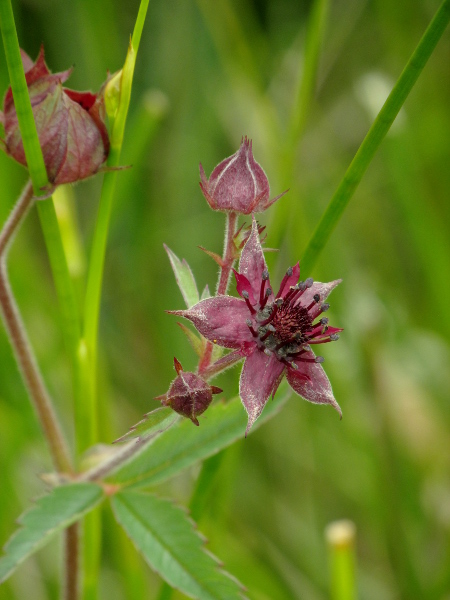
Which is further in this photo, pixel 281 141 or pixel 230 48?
pixel 230 48

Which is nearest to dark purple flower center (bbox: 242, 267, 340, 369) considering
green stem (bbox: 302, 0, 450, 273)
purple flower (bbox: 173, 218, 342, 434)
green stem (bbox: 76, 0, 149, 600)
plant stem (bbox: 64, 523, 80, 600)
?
purple flower (bbox: 173, 218, 342, 434)

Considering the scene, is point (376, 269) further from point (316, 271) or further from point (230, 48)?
point (230, 48)

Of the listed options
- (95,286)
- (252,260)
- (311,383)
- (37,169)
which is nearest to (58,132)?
(37,169)

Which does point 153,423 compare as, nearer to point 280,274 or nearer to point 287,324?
point 287,324

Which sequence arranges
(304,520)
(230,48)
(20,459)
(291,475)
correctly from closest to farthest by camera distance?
(20,459), (304,520), (291,475), (230,48)

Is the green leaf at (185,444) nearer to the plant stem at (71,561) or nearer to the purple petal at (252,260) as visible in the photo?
the plant stem at (71,561)

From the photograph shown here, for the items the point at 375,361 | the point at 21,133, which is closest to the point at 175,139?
the point at 375,361
